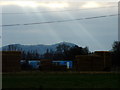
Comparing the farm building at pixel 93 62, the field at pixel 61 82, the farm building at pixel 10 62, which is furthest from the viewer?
the farm building at pixel 93 62

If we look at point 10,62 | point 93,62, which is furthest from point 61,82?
point 93,62

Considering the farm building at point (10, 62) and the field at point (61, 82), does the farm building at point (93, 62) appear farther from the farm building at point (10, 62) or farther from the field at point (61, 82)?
the field at point (61, 82)

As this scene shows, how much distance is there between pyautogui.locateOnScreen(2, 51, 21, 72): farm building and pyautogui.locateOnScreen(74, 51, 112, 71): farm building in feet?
33.3

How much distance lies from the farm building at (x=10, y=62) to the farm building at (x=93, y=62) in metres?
10.1

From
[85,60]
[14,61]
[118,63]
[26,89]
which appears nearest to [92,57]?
[85,60]

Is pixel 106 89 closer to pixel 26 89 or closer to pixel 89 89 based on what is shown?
pixel 89 89

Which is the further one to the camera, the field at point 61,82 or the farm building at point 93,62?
the farm building at point 93,62

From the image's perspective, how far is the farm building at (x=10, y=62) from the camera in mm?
42316

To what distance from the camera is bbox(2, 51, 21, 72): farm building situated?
42.3m

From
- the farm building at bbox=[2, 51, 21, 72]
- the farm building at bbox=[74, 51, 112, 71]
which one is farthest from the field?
the farm building at bbox=[74, 51, 112, 71]

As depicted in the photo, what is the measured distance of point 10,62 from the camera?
139 feet

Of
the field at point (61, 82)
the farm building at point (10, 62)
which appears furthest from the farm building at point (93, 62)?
the field at point (61, 82)

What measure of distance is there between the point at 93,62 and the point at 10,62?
13365 mm

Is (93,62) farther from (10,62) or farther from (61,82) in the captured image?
(61,82)
